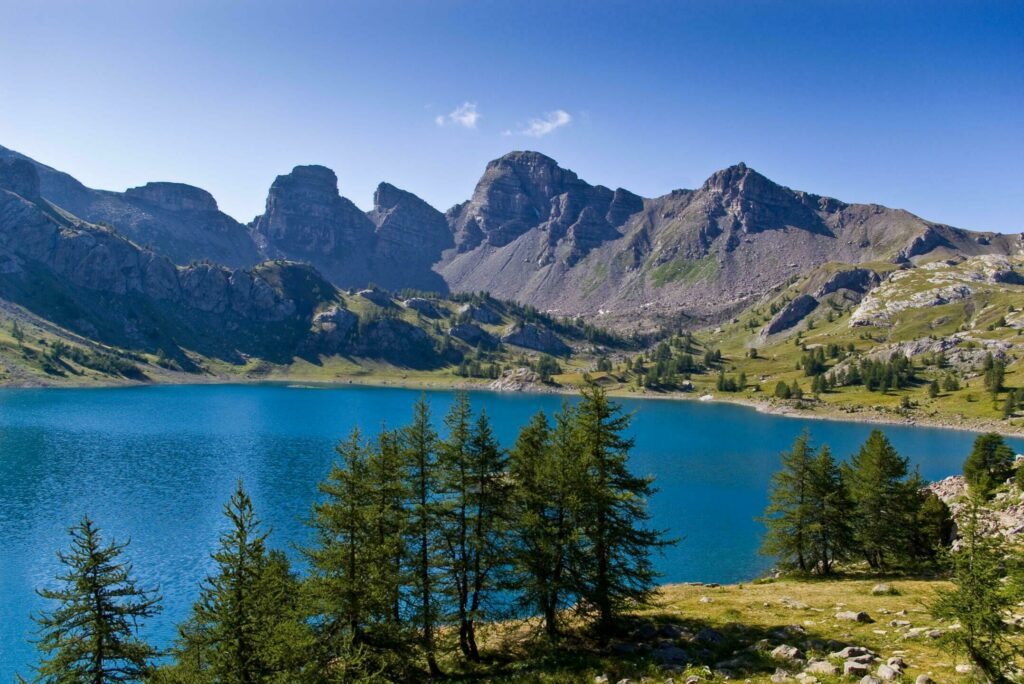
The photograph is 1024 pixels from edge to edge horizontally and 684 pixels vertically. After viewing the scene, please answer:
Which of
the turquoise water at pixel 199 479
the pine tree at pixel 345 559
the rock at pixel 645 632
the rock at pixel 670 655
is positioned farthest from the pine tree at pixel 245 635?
the rock at pixel 645 632

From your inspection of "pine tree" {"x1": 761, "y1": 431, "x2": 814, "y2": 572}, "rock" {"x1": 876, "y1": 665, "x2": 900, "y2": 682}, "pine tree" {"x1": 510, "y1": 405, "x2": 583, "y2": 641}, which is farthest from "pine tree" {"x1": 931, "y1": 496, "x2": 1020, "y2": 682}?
"pine tree" {"x1": 761, "y1": 431, "x2": 814, "y2": 572}

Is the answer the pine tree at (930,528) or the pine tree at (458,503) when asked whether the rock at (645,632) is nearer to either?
the pine tree at (458,503)

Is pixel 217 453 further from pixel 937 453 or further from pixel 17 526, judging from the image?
pixel 937 453

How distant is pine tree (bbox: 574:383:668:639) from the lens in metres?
31.7

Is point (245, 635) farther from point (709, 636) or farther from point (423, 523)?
point (709, 636)

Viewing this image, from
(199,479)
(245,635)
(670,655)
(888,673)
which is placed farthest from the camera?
(199,479)

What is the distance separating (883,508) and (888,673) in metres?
37.2

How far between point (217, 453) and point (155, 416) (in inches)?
2635

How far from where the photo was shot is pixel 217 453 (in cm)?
13162

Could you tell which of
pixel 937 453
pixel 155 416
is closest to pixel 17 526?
pixel 155 416

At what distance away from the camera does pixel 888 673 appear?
20953mm

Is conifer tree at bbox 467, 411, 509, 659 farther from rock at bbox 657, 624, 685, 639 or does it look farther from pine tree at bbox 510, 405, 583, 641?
rock at bbox 657, 624, 685, 639

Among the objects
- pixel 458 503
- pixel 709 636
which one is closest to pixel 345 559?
pixel 458 503

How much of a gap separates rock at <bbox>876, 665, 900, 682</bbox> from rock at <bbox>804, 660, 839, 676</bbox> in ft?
5.71
